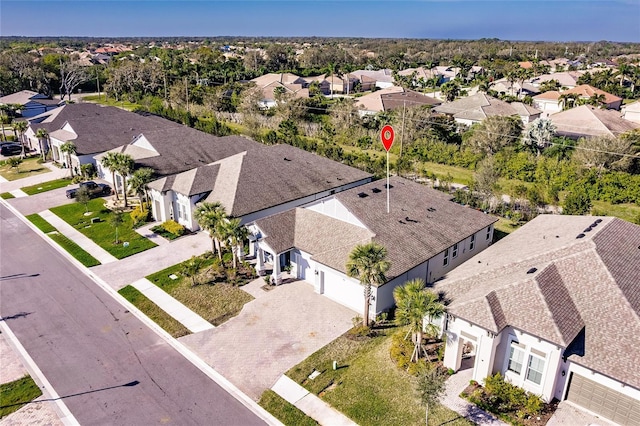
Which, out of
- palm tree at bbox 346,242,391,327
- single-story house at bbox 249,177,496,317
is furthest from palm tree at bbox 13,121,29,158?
palm tree at bbox 346,242,391,327

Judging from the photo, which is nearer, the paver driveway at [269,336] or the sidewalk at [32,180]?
the paver driveway at [269,336]

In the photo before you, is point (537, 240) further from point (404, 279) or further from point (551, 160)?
point (551, 160)

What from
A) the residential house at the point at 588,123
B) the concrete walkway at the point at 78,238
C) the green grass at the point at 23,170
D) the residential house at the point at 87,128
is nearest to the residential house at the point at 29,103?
the residential house at the point at 87,128

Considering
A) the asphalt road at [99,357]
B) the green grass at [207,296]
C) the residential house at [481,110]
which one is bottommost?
the asphalt road at [99,357]

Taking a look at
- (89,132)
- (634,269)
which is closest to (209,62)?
(89,132)

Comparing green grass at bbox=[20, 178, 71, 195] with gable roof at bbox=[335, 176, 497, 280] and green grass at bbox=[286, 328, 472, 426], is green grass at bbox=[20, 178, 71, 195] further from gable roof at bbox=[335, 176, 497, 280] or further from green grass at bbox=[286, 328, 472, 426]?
green grass at bbox=[286, 328, 472, 426]

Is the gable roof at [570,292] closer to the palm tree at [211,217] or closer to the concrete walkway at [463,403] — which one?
the concrete walkway at [463,403]

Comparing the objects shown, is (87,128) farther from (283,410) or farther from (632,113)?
(632,113)

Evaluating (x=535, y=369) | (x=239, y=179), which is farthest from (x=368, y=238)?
(x=239, y=179)
